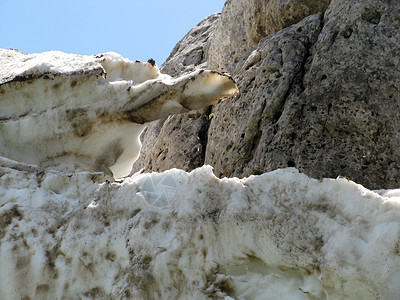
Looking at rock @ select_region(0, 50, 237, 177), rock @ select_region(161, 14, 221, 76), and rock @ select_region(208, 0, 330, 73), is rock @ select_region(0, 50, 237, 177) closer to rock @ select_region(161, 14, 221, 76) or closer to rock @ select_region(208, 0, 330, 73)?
rock @ select_region(208, 0, 330, 73)

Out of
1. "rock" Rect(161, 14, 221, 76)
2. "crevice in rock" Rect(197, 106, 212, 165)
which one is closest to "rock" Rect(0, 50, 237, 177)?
"crevice in rock" Rect(197, 106, 212, 165)

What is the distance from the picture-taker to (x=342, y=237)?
141 inches

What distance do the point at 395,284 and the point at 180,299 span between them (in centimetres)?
148

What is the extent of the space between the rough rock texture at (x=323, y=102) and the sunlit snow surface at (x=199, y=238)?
1867 millimetres

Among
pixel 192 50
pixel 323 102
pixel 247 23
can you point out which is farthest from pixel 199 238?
pixel 192 50

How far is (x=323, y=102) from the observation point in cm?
610

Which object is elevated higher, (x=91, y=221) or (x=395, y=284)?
(x=91, y=221)

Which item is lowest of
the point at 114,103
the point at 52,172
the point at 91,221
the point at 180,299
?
the point at 180,299

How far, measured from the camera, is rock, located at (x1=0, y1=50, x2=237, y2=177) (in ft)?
19.4

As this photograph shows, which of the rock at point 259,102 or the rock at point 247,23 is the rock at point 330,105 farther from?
the rock at point 247,23

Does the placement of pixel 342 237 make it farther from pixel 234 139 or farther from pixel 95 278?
pixel 234 139

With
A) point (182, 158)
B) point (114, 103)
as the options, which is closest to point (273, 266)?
point (114, 103)

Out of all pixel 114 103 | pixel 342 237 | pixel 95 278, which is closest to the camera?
pixel 342 237

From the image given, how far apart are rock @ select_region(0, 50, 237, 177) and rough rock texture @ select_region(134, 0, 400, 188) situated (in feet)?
2.53
